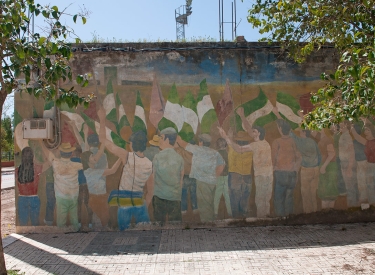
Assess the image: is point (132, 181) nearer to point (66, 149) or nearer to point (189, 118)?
point (66, 149)

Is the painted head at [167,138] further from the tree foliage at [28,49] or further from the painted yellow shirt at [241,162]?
the tree foliage at [28,49]

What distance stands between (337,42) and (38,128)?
218 inches

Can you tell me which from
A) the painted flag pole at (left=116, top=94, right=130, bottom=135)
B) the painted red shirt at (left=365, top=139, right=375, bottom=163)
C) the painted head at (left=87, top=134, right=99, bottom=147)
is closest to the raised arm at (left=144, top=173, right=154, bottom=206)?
the painted flag pole at (left=116, top=94, right=130, bottom=135)

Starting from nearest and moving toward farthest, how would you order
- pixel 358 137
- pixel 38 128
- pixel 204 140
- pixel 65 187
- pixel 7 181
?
1. pixel 38 128
2. pixel 65 187
3. pixel 204 140
4. pixel 358 137
5. pixel 7 181

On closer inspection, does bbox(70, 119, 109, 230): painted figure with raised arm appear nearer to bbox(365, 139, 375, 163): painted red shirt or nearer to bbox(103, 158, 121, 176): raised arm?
bbox(103, 158, 121, 176): raised arm

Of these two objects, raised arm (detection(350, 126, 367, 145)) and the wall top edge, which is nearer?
the wall top edge

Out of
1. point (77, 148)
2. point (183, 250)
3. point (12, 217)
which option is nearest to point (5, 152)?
point (12, 217)

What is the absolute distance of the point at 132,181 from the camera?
712cm

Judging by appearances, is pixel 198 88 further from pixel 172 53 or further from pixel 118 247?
pixel 118 247

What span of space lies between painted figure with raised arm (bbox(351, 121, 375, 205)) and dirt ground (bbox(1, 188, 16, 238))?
722 cm

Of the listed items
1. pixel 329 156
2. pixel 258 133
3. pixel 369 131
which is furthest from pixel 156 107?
pixel 369 131

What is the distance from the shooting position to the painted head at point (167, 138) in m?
7.18

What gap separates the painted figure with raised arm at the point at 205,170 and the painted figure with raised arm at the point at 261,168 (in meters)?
0.41

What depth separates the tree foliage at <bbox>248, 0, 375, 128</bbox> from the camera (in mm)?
3682
